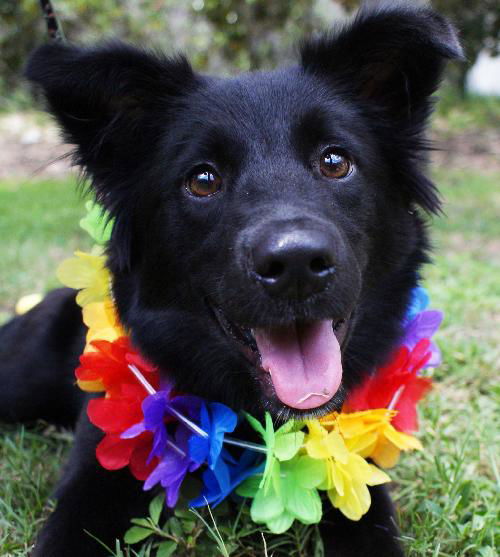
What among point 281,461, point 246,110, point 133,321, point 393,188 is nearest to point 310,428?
point 281,461

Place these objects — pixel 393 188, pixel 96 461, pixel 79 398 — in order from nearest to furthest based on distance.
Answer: pixel 96 461, pixel 393 188, pixel 79 398

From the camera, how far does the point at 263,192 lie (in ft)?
6.45

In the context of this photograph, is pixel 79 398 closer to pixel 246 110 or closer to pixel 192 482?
pixel 192 482

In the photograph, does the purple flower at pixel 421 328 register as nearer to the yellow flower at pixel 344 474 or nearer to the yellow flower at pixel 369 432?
the yellow flower at pixel 369 432

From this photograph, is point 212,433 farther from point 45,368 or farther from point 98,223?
point 45,368

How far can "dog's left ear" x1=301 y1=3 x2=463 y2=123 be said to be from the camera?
7.04 feet

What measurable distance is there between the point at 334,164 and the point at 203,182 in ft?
1.43

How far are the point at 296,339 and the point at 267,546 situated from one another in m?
0.69

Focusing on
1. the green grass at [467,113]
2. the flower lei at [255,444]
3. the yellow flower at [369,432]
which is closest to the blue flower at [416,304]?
the flower lei at [255,444]

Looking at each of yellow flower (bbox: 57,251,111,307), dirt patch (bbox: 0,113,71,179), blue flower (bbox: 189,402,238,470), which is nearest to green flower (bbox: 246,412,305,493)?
blue flower (bbox: 189,402,238,470)

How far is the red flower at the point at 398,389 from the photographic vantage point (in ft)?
7.75

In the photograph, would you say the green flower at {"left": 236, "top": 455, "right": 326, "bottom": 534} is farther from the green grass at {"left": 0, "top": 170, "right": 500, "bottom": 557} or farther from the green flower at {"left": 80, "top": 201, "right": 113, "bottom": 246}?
the green flower at {"left": 80, "top": 201, "right": 113, "bottom": 246}

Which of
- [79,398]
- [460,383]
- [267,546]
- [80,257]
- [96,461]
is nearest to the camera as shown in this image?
[267,546]

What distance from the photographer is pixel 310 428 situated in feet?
7.01
